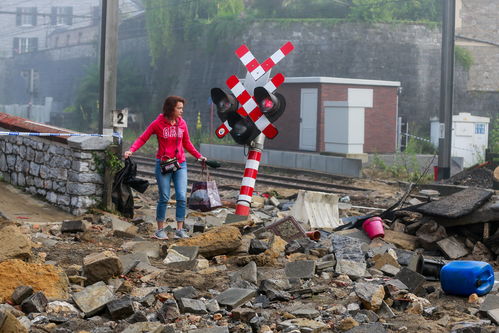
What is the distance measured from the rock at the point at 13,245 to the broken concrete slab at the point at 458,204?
4559 millimetres

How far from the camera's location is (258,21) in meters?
45.4

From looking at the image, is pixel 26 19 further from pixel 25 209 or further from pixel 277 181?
pixel 25 209

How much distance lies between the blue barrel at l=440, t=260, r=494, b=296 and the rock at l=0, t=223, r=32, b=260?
3588 mm

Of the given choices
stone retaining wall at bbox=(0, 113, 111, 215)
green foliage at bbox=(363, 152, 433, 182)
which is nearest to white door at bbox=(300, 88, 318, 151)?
green foliage at bbox=(363, 152, 433, 182)

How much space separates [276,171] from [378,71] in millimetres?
19367

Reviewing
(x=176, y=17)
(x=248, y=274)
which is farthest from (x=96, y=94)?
(x=248, y=274)

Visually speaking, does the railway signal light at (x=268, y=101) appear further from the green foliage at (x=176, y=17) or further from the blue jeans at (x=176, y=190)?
the green foliage at (x=176, y=17)

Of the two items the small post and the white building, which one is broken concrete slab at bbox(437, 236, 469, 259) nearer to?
the small post

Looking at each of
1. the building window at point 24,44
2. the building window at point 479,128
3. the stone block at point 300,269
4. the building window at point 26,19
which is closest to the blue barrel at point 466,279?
the stone block at point 300,269

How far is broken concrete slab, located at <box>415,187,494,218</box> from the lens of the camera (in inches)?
390

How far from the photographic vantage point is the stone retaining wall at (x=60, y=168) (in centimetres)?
1191

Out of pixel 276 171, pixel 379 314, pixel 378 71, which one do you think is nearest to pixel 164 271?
pixel 379 314

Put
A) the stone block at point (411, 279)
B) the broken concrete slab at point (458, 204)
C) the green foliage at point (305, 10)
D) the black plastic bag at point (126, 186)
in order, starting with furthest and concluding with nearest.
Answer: the green foliage at point (305, 10)
the black plastic bag at point (126, 186)
the broken concrete slab at point (458, 204)
the stone block at point (411, 279)

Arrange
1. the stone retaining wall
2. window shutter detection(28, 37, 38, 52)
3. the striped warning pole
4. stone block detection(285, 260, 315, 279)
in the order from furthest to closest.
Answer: window shutter detection(28, 37, 38, 52), the stone retaining wall, the striped warning pole, stone block detection(285, 260, 315, 279)
